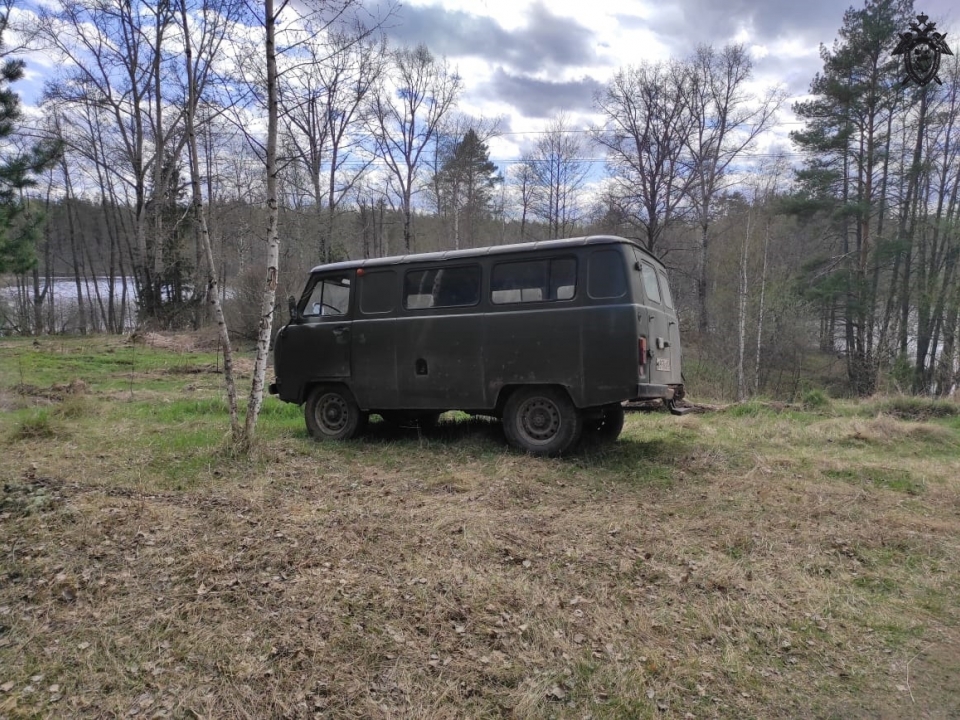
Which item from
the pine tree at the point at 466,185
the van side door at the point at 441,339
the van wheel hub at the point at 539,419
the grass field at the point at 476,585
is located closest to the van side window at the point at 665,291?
the grass field at the point at 476,585

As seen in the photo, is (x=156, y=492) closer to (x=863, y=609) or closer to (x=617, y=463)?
(x=617, y=463)

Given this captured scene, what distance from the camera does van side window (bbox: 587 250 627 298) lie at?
585cm

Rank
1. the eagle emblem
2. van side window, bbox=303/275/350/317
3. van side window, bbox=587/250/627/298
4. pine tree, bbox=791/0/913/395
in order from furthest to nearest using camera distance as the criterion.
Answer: pine tree, bbox=791/0/913/395 < van side window, bbox=303/275/350/317 < van side window, bbox=587/250/627/298 < the eagle emblem

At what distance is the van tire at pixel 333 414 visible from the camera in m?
7.42

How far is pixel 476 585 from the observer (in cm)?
336

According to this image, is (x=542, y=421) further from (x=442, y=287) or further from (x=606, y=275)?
(x=442, y=287)

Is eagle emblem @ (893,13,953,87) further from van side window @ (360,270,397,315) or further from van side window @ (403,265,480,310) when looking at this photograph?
van side window @ (360,270,397,315)

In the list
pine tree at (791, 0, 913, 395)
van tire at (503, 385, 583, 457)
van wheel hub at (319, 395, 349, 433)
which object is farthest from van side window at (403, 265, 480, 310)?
pine tree at (791, 0, 913, 395)

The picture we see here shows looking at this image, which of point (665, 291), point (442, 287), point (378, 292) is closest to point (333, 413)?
point (378, 292)

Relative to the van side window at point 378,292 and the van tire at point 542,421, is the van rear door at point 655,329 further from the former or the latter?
the van side window at point 378,292

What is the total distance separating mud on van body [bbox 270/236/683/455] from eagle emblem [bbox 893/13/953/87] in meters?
2.78

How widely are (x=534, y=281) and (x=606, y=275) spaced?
836 millimetres

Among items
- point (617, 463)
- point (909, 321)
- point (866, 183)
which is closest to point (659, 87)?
point (866, 183)

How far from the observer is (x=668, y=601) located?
3271 millimetres
